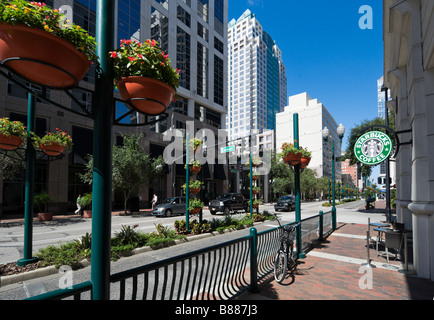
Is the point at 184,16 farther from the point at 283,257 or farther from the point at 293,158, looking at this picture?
the point at 283,257

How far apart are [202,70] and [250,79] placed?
89.1 meters

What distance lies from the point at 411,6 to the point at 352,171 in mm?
171873

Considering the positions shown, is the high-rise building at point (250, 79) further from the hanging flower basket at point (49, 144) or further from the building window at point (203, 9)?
the hanging flower basket at point (49, 144)

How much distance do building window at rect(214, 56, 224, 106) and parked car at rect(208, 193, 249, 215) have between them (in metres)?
22.1

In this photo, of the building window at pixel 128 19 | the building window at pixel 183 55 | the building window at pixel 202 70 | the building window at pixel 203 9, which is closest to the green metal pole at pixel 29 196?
the building window at pixel 128 19

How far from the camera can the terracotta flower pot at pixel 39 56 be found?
1547 millimetres

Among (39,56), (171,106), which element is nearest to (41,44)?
(39,56)

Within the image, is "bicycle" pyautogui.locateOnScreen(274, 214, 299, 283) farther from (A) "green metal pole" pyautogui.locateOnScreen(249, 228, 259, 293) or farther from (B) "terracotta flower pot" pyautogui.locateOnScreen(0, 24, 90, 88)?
(B) "terracotta flower pot" pyautogui.locateOnScreen(0, 24, 90, 88)

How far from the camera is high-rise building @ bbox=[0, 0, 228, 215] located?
19203mm

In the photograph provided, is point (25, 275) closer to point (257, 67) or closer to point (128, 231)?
point (128, 231)

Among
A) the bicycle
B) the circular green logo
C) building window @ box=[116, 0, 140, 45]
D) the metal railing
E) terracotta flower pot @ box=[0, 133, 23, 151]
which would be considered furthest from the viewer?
building window @ box=[116, 0, 140, 45]

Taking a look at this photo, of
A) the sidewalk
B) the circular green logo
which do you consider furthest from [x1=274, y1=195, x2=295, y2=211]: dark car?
the circular green logo

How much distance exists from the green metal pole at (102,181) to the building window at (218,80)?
38.0 meters

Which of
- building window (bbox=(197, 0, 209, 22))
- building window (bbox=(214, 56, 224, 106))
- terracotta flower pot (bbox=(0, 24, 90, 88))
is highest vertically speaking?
building window (bbox=(197, 0, 209, 22))
